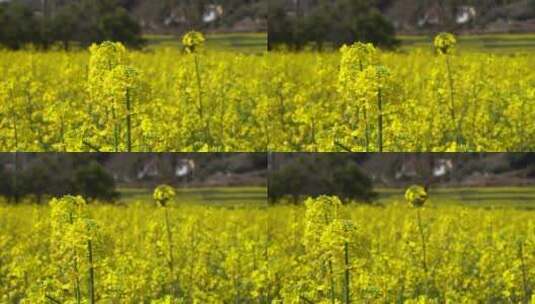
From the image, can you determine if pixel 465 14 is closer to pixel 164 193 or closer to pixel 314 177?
pixel 314 177

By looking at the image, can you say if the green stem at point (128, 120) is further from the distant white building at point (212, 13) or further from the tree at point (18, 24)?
the tree at point (18, 24)

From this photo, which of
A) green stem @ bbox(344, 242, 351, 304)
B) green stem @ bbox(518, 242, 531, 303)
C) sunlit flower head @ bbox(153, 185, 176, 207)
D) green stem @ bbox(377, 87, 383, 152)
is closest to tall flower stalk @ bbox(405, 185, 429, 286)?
green stem @ bbox(377, 87, 383, 152)

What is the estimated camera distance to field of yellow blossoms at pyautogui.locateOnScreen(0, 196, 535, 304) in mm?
11172

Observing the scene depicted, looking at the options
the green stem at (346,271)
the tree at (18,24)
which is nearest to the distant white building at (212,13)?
the tree at (18,24)

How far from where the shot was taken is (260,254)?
1177 centimetres

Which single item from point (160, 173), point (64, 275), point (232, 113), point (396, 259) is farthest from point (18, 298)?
point (396, 259)

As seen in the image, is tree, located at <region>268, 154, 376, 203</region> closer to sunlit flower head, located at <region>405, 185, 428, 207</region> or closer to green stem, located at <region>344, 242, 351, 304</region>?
sunlit flower head, located at <region>405, 185, 428, 207</region>

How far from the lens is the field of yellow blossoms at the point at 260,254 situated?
11.2m

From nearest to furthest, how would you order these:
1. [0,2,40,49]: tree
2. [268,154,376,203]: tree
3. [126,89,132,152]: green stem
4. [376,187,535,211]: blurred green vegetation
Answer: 1. [126,89,132,152]: green stem
2. [268,154,376,203]: tree
3. [376,187,535,211]: blurred green vegetation
4. [0,2,40,49]: tree

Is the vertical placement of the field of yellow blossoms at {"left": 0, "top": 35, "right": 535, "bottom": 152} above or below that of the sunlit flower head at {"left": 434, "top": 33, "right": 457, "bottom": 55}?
below

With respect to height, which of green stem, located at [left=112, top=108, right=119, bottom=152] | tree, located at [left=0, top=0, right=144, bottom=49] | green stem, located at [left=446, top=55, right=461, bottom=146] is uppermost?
tree, located at [left=0, top=0, right=144, bottom=49]

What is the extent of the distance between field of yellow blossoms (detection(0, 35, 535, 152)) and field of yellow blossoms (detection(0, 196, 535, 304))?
53 cm

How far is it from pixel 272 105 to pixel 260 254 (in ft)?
3.93

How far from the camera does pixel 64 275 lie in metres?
11.5
